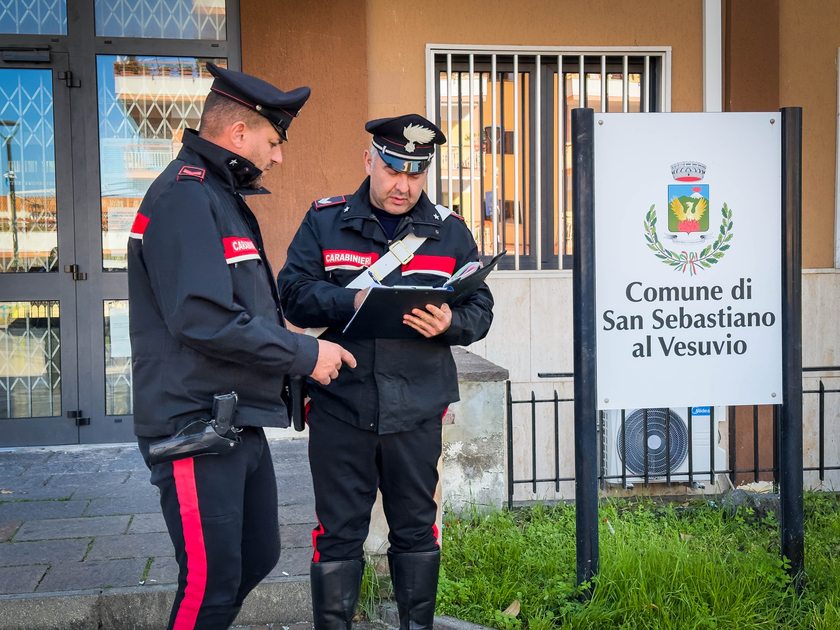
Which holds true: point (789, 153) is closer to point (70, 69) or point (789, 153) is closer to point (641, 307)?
point (641, 307)

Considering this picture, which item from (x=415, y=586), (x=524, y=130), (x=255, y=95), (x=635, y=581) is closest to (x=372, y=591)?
(x=415, y=586)

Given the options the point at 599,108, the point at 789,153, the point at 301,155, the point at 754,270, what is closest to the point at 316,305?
the point at 754,270

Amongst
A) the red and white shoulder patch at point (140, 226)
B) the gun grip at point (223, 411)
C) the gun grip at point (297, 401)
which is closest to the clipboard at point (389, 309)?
the gun grip at point (297, 401)

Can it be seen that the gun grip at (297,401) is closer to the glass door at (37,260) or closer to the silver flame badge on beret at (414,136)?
the silver flame badge on beret at (414,136)

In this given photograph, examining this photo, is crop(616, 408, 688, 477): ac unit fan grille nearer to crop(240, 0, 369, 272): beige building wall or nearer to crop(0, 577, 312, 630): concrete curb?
crop(240, 0, 369, 272): beige building wall

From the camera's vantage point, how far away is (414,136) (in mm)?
2840

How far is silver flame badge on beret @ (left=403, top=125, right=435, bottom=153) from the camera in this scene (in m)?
2.82

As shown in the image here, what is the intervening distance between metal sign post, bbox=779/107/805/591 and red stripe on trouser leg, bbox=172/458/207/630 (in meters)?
2.49

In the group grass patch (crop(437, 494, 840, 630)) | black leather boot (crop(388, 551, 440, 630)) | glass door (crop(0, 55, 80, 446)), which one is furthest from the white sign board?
glass door (crop(0, 55, 80, 446))

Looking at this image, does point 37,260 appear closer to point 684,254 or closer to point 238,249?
point 238,249

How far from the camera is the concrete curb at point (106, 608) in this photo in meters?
3.16

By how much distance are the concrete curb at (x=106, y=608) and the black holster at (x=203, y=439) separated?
1.47 m

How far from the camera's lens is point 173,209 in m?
2.07

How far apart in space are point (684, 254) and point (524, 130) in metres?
3.74
